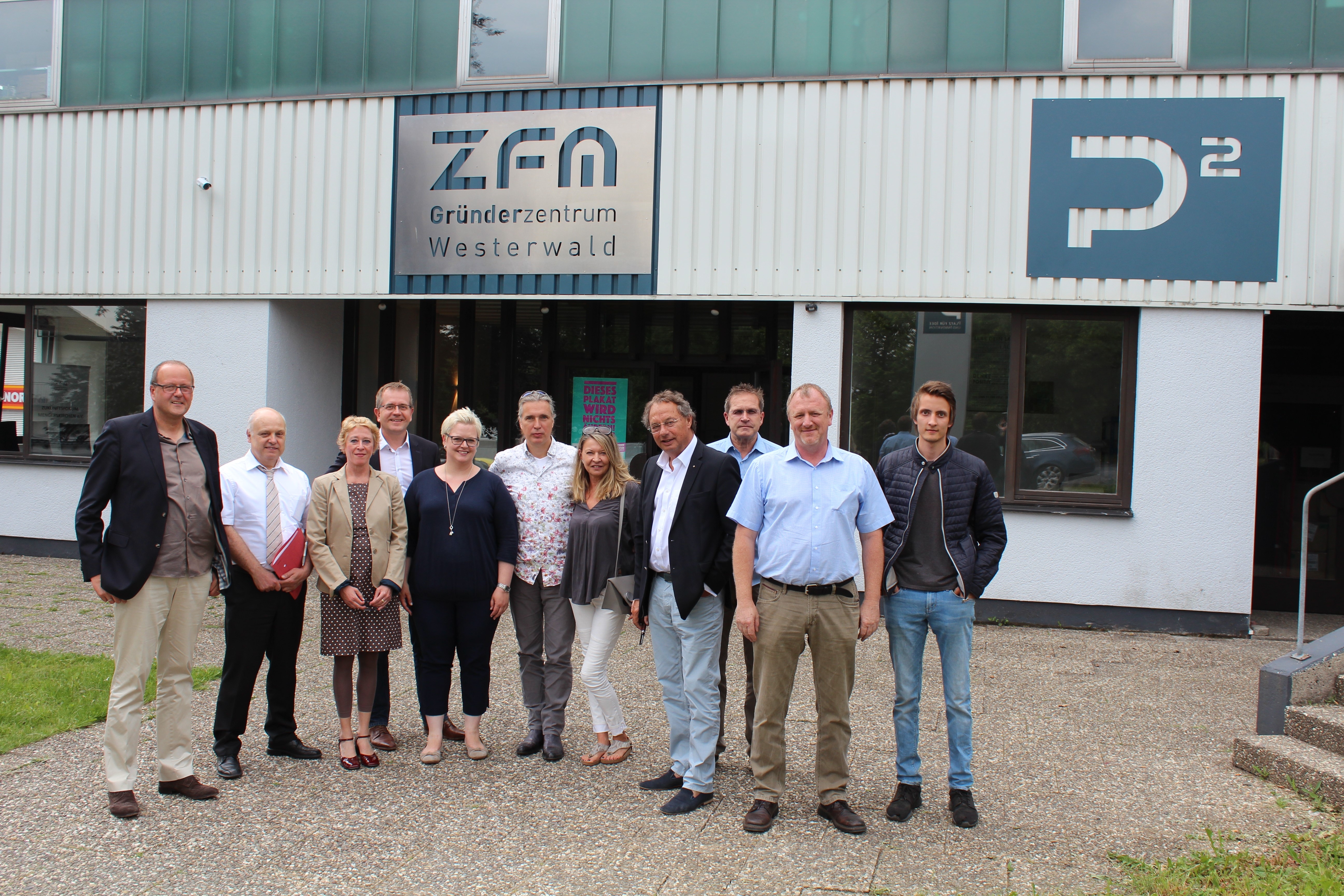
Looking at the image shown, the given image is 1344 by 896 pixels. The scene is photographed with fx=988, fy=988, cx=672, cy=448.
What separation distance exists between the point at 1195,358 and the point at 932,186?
2.61 m

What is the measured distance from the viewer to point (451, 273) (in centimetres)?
952

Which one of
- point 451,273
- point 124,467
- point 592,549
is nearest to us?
point 124,467

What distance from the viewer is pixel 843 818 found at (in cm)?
406

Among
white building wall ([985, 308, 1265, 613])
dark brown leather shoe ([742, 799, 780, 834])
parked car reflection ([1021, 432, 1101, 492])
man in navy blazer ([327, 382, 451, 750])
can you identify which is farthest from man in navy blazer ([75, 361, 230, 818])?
parked car reflection ([1021, 432, 1101, 492])

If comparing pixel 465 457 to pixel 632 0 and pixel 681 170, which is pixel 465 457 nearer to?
pixel 681 170

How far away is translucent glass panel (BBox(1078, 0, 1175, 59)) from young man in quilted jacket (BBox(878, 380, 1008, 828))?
5658 millimetres

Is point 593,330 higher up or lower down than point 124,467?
higher up

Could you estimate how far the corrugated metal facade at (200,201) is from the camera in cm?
972

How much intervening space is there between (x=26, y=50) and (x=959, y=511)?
11.4 meters

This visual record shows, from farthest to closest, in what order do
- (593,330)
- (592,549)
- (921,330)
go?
(593,330)
(921,330)
(592,549)

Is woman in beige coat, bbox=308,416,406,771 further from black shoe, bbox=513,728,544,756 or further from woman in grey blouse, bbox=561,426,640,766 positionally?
woman in grey blouse, bbox=561,426,640,766

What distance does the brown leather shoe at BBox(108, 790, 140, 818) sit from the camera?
Answer: 4.11 meters

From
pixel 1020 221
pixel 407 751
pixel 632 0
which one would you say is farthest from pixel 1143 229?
pixel 407 751

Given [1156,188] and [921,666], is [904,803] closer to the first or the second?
[921,666]
